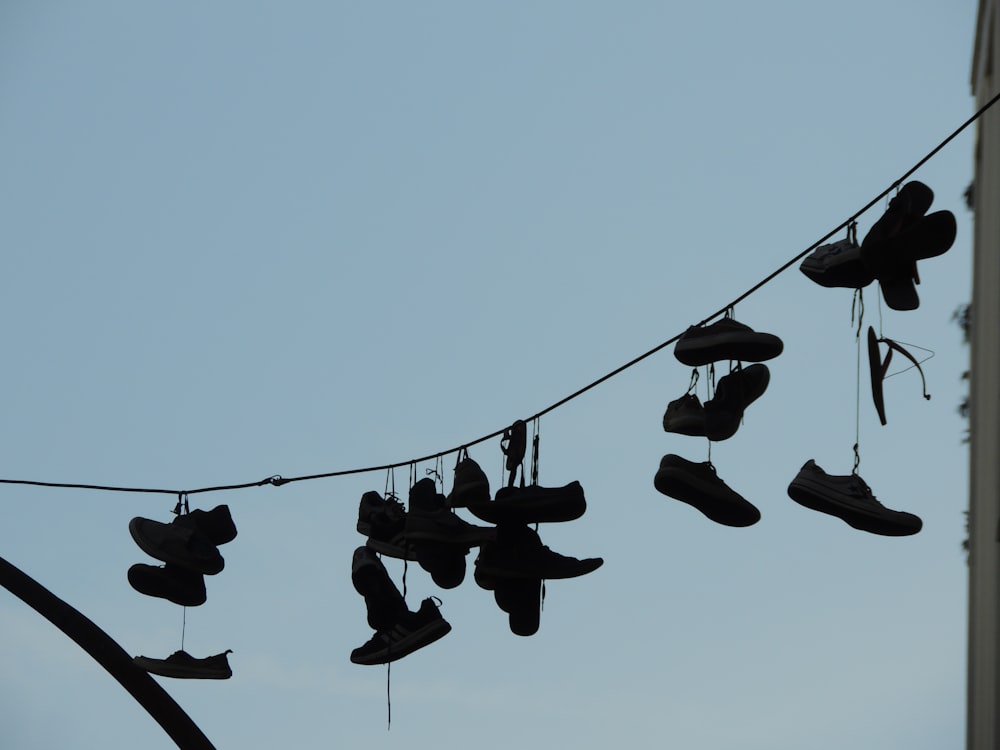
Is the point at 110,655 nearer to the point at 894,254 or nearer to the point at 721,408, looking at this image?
the point at 721,408

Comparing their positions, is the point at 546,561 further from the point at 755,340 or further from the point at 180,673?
the point at 180,673

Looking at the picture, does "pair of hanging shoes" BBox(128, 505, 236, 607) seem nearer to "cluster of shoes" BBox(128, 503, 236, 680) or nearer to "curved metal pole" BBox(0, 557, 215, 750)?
"cluster of shoes" BBox(128, 503, 236, 680)

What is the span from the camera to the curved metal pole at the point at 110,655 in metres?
5.24

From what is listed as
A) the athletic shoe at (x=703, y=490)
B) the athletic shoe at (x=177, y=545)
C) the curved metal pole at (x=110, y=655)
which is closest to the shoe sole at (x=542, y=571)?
the athletic shoe at (x=703, y=490)

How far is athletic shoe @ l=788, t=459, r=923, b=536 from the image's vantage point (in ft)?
16.8

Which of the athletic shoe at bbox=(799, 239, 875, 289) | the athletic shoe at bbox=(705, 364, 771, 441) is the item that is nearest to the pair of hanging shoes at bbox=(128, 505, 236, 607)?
the athletic shoe at bbox=(705, 364, 771, 441)

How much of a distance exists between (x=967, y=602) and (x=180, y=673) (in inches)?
565

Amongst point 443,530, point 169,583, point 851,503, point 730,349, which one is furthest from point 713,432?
point 169,583

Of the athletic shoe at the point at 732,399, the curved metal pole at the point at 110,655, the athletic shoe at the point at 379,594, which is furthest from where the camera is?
the athletic shoe at the point at 379,594

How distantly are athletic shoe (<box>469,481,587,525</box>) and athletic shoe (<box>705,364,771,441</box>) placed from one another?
1.98ft

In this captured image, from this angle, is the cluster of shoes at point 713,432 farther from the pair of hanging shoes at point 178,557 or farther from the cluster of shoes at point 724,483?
the pair of hanging shoes at point 178,557

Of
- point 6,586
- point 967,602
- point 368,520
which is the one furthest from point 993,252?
point 6,586

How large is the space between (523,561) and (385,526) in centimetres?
83

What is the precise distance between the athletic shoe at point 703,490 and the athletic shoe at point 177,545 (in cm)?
214
